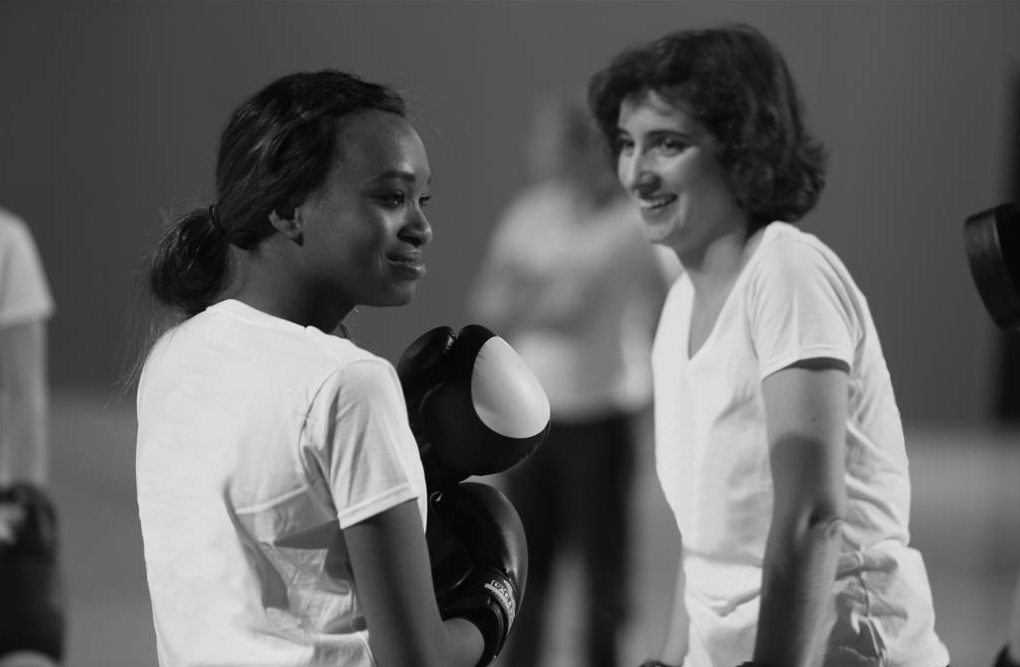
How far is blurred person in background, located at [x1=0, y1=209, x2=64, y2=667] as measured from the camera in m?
2.50

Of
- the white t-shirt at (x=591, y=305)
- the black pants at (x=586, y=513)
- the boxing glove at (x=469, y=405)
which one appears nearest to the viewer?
the boxing glove at (x=469, y=405)

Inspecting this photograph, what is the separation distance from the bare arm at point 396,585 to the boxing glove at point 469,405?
0.74 ft

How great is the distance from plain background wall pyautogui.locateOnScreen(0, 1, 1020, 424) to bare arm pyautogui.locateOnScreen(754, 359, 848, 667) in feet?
18.4

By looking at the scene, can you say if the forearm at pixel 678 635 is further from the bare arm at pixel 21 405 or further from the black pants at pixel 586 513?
the black pants at pixel 586 513

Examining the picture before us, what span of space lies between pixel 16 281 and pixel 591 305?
1588mm

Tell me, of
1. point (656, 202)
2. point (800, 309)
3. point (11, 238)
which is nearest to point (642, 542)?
point (11, 238)

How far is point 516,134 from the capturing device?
7.45 m

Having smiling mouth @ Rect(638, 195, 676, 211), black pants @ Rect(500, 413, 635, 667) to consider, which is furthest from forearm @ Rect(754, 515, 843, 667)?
black pants @ Rect(500, 413, 635, 667)

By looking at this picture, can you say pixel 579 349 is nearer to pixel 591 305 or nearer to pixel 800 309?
pixel 591 305

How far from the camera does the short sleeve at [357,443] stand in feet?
4.05

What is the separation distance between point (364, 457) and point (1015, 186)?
7410mm

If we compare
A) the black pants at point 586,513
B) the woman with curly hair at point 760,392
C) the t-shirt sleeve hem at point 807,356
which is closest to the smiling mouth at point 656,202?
the woman with curly hair at point 760,392

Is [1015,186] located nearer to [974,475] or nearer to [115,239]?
[974,475]

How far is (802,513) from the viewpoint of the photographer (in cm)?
159
